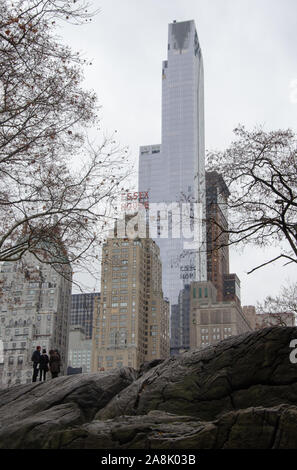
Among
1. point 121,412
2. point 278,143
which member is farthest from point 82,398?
point 278,143

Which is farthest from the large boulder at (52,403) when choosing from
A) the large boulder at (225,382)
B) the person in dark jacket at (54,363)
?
the person in dark jacket at (54,363)

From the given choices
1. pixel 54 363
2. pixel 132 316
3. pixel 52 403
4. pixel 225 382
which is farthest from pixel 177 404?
pixel 132 316

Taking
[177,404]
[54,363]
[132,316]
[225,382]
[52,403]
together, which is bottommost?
[52,403]

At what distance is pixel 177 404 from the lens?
1545 centimetres

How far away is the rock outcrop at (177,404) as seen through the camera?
10258 millimetres

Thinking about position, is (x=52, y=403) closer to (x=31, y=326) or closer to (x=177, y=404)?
(x=177, y=404)

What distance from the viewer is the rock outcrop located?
33.7 ft

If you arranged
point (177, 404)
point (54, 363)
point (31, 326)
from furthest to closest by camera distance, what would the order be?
point (31, 326) → point (54, 363) → point (177, 404)

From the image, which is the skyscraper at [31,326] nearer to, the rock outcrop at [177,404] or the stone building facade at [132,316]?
the stone building facade at [132,316]

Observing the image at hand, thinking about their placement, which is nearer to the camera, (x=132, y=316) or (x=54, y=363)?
(x=54, y=363)

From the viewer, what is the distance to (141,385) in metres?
16.7
